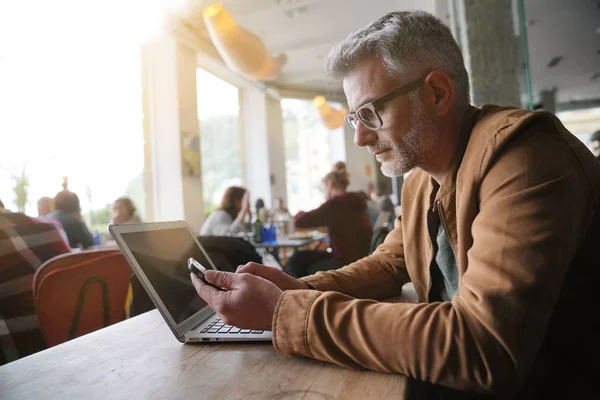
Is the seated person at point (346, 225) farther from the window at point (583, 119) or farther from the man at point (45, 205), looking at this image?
the window at point (583, 119)

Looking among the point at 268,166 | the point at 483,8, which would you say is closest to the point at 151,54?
the point at 268,166

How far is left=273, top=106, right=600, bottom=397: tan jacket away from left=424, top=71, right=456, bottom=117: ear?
0.11 meters

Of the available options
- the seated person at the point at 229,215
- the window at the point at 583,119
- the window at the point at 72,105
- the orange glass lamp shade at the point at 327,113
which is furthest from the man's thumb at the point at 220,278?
the window at the point at 583,119

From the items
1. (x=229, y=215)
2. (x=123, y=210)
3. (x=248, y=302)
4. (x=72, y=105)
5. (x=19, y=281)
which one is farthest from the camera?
(x=123, y=210)

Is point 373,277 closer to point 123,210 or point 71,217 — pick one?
point 71,217

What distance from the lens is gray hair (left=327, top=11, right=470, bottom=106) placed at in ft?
3.17

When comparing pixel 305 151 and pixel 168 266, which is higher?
pixel 305 151

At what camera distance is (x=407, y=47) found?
97cm

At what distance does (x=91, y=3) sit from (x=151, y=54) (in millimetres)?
1151

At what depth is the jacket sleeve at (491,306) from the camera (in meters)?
0.62

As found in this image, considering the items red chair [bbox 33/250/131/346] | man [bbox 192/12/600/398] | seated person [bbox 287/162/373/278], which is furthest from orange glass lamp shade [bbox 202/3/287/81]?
man [bbox 192/12/600/398]

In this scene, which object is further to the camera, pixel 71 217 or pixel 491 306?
pixel 71 217

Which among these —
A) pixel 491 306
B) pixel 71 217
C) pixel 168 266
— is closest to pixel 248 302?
pixel 168 266

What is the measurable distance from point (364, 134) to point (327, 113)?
614 centimetres
